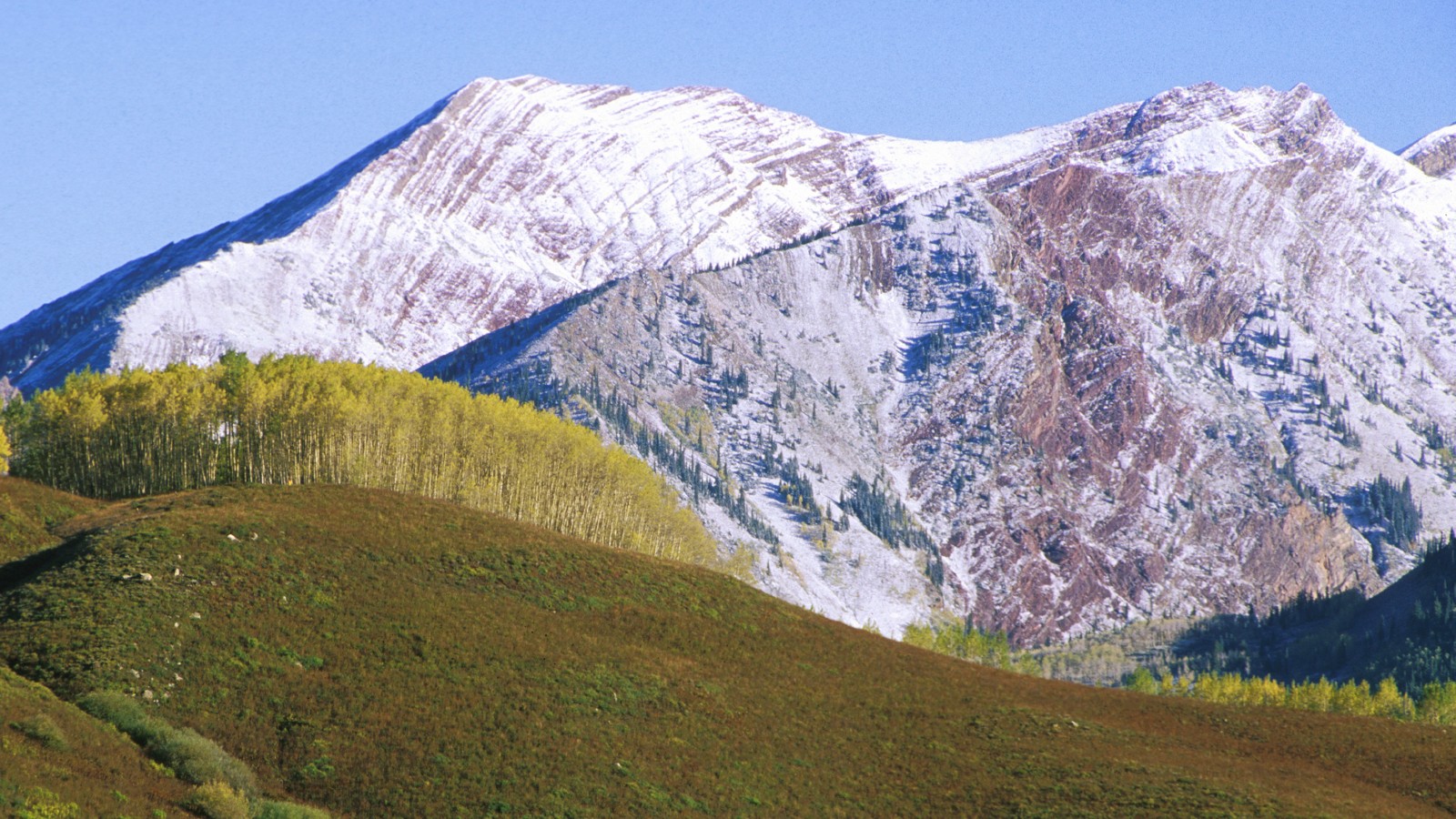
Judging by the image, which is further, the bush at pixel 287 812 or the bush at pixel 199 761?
the bush at pixel 199 761

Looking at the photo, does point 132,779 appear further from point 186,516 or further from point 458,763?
point 186,516

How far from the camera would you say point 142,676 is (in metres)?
71.9

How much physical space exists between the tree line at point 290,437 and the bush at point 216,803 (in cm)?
7248

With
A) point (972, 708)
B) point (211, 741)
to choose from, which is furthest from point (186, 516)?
point (972, 708)

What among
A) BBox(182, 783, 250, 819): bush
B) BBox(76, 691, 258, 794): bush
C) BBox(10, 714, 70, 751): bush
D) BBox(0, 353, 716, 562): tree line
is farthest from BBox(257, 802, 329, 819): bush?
BBox(0, 353, 716, 562): tree line

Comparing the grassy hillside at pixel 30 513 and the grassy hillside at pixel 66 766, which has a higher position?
the grassy hillside at pixel 30 513

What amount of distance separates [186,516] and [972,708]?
56045 millimetres

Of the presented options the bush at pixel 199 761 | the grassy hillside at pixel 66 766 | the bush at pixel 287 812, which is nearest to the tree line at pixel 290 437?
the grassy hillside at pixel 66 766

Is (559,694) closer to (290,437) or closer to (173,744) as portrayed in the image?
(173,744)

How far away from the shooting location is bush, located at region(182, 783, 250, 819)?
57219 millimetres

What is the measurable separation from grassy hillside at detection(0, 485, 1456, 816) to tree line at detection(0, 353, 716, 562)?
1974cm

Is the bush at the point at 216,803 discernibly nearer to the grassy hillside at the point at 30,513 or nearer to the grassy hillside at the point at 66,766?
the grassy hillside at the point at 66,766

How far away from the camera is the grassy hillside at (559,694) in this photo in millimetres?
71188

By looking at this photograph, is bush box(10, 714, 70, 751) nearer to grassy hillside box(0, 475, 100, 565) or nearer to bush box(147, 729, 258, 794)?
bush box(147, 729, 258, 794)
